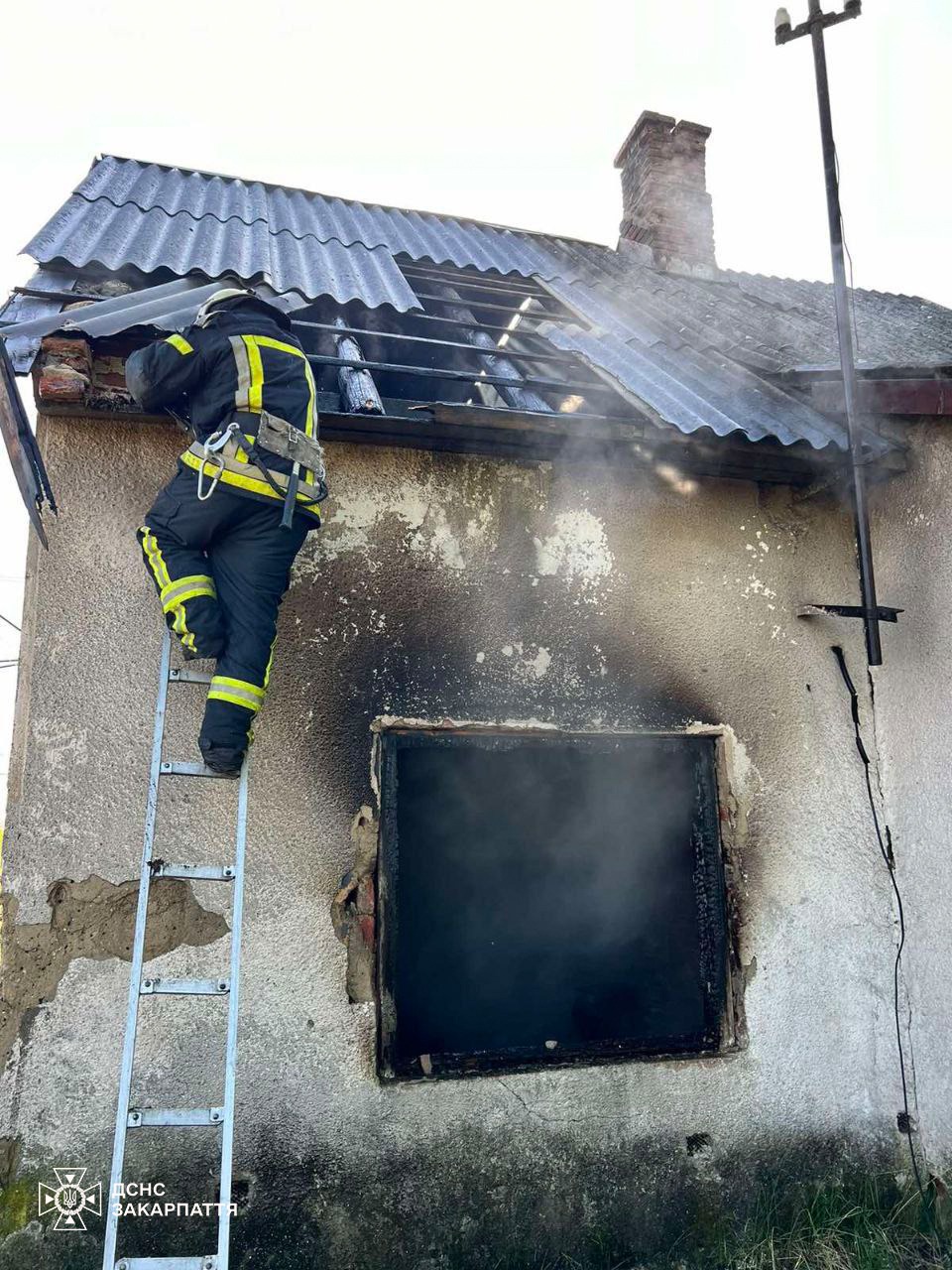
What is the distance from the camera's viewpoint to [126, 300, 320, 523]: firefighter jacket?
9.98 feet

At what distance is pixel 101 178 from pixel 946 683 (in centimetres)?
611

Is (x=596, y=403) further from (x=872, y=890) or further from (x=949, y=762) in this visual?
(x=872, y=890)

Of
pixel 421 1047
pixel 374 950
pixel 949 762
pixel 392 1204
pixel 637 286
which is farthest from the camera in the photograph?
pixel 637 286

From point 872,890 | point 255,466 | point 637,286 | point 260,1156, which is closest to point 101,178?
point 637,286

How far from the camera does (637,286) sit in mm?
6422

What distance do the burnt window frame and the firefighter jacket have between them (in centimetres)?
113

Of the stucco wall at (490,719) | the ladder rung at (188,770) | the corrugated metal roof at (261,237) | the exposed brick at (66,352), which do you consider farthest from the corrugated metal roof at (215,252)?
the ladder rung at (188,770)

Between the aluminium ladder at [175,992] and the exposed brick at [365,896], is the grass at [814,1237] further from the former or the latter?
the exposed brick at [365,896]

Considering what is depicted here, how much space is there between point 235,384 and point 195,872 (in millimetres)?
1743

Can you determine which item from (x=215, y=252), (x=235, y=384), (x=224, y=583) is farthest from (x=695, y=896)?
(x=215, y=252)

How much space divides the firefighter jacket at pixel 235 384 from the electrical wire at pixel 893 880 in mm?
2714

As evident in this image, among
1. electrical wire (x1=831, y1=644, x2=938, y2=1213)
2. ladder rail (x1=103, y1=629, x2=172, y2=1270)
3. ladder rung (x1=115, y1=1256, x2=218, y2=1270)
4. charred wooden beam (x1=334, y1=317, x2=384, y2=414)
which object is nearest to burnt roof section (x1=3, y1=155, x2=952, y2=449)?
charred wooden beam (x1=334, y1=317, x2=384, y2=414)

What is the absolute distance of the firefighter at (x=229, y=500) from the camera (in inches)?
118

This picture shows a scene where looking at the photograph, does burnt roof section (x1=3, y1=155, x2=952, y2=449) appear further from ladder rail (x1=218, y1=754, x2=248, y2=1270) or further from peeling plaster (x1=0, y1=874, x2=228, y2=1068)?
peeling plaster (x1=0, y1=874, x2=228, y2=1068)
